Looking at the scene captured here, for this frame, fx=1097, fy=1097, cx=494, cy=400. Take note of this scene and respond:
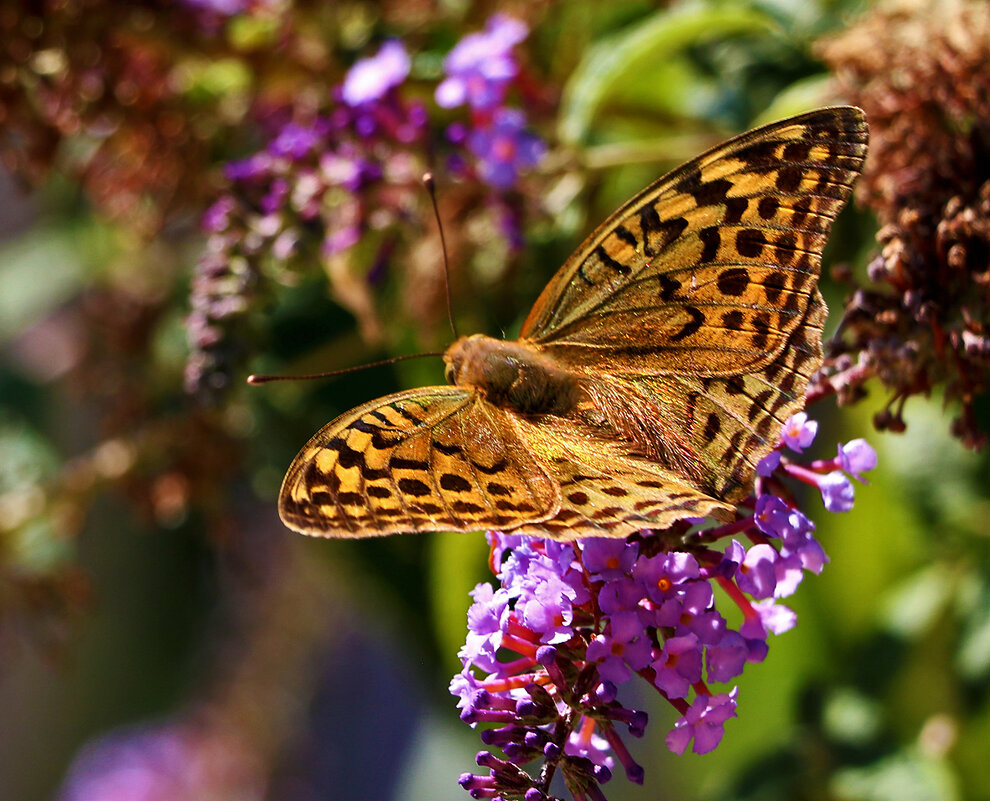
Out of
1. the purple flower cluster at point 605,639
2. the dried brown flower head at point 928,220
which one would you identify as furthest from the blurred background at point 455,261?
the purple flower cluster at point 605,639

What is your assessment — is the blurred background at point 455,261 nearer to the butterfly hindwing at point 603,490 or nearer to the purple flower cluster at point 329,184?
the purple flower cluster at point 329,184

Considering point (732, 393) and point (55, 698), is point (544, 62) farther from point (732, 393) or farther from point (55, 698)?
point (55, 698)

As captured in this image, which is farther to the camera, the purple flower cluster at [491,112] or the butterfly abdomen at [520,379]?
the purple flower cluster at [491,112]

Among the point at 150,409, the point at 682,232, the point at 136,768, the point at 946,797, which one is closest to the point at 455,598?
the point at 150,409

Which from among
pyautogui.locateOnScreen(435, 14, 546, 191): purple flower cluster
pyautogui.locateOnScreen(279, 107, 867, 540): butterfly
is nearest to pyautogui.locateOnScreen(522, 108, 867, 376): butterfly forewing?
pyautogui.locateOnScreen(279, 107, 867, 540): butterfly

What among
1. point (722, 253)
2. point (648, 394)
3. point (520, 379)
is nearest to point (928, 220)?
point (722, 253)

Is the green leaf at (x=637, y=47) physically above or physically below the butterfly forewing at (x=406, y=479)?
above

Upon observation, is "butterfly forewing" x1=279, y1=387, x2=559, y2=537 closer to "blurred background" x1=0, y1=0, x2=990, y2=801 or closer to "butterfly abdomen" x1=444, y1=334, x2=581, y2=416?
"butterfly abdomen" x1=444, y1=334, x2=581, y2=416
